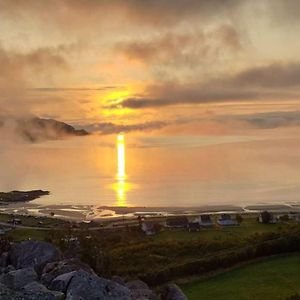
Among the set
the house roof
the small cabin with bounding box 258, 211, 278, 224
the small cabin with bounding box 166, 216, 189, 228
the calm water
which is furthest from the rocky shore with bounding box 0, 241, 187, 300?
the calm water

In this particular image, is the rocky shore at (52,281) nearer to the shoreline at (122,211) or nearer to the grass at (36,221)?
the grass at (36,221)

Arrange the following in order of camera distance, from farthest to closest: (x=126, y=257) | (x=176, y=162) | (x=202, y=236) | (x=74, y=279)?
(x=176, y=162), (x=202, y=236), (x=126, y=257), (x=74, y=279)

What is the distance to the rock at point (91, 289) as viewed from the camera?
53.1 feet

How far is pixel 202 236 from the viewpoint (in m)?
60.5

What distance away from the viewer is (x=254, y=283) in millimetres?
41531

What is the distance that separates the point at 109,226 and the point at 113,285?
5520 cm

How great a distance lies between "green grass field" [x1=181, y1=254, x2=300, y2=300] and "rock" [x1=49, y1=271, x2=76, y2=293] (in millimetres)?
22887

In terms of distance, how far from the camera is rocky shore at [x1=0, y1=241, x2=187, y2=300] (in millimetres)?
15844

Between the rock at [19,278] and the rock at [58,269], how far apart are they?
0.39 m

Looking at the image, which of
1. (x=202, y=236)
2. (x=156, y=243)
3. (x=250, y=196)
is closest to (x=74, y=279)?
(x=156, y=243)

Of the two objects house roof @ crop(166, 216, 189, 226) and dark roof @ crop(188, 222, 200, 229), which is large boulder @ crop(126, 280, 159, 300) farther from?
house roof @ crop(166, 216, 189, 226)

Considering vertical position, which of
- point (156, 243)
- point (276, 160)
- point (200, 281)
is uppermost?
point (276, 160)

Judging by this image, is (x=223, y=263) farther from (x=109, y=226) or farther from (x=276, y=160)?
(x=276, y=160)

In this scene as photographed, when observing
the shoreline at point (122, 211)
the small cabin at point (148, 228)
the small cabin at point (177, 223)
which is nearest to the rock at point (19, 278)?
the small cabin at point (148, 228)
